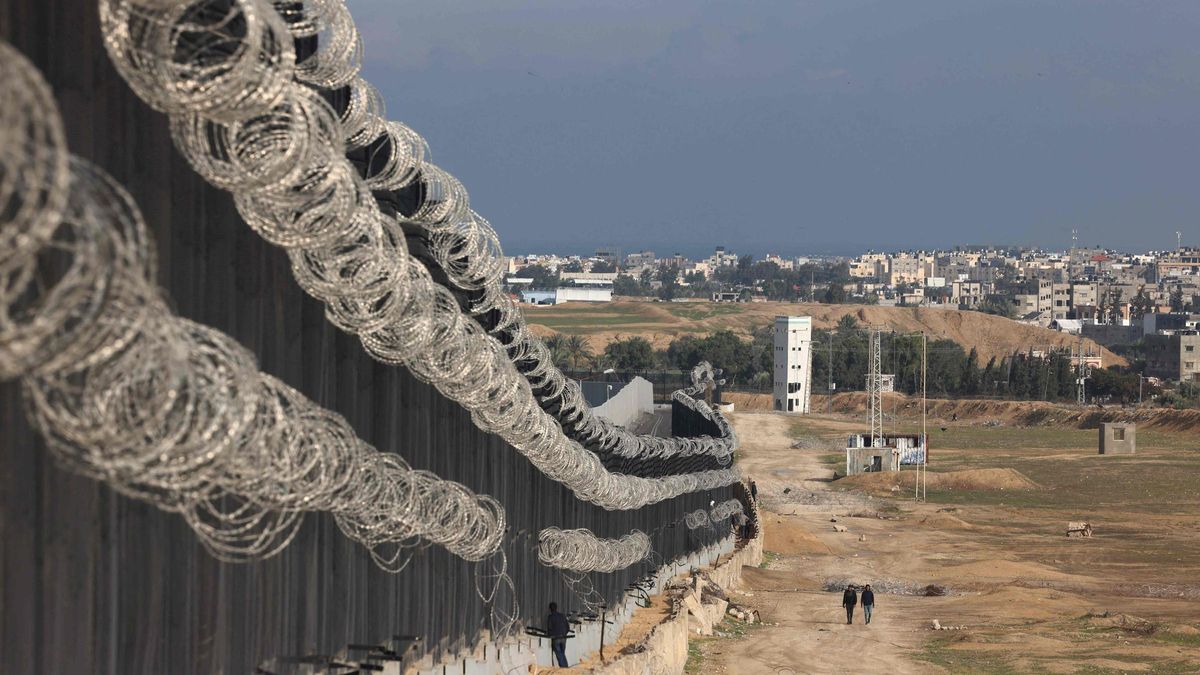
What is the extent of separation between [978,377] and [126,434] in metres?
155

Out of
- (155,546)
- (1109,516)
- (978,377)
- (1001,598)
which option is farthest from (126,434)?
(978,377)

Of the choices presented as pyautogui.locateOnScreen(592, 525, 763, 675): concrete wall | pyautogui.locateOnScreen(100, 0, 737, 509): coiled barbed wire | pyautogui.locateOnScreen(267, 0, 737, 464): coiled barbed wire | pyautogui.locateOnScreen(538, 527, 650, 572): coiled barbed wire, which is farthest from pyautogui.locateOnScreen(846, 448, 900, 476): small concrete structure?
pyautogui.locateOnScreen(100, 0, 737, 509): coiled barbed wire

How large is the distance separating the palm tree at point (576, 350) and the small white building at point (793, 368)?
58.4 feet

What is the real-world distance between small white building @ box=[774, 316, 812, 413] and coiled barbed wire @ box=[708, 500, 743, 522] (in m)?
93.9

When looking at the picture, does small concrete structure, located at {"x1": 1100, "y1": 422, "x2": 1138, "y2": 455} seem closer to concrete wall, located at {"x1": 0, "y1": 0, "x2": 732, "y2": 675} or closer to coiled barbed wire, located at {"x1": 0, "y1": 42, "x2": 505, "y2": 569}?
concrete wall, located at {"x1": 0, "y1": 0, "x2": 732, "y2": 675}

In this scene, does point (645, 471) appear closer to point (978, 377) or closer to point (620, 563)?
point (620, 563)

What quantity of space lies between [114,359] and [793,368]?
5537 inches

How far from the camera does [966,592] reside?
43531 millimetres

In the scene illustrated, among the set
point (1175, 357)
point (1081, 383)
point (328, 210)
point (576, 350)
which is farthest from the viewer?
point (1175, 357)

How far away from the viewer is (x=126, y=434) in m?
5.49

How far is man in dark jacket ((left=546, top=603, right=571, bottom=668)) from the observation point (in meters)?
22.3

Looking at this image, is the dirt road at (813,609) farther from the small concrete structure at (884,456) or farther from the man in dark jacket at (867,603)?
the small concrete structure at (884,456)

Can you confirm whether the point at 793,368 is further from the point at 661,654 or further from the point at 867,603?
the point at 661,654

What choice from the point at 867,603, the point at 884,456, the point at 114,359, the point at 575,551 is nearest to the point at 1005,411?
the point at 884,456
